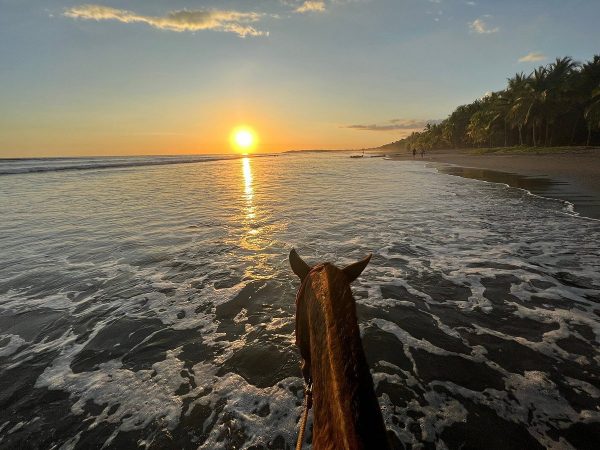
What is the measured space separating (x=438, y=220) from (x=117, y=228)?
14.1 m

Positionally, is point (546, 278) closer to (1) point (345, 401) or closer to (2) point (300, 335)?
(2) point (300, 335)

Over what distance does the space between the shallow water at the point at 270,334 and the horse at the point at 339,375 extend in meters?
2.85

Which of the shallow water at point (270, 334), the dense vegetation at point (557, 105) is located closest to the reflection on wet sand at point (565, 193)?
the shallow water at point (270, 334)

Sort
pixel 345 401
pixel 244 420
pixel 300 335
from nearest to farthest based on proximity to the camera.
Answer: pixel 345 401 → pixel 300 335 → pixel 244 420

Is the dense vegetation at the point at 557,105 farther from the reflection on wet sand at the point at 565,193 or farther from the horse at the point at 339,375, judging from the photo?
the horse at the point at 339,375

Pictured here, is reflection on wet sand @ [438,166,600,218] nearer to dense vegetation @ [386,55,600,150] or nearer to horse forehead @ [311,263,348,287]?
horse forehead @ [311,263,348,287]

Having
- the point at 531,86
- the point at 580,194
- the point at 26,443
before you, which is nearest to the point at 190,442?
the point at 26,443

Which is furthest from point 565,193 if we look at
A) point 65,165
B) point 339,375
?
point 65,165

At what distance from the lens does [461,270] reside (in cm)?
831

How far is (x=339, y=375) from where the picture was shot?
1.29 m

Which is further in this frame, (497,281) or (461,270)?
(461,270)

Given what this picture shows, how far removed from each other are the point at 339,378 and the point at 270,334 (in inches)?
185

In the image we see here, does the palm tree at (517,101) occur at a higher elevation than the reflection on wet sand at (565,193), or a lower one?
higher

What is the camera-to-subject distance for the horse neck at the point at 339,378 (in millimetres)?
1153
